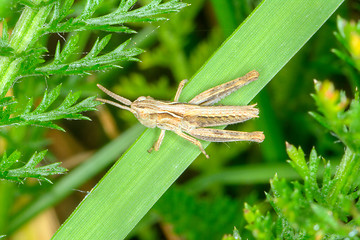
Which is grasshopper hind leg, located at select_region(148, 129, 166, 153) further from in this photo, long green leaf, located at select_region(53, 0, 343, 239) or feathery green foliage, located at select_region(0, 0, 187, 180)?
feathery green foliage, located at select_region(0, 0, 187, 180)

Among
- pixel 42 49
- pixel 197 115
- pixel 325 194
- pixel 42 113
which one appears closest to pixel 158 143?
pixel 197 115

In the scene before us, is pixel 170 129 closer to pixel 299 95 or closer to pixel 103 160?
pixel 103 160

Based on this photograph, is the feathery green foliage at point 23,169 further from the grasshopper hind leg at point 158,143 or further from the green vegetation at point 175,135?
the grasshopper hind leg at point 158,143

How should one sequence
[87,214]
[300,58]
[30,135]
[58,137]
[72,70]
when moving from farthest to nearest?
[58,137] → [300,58] → [30,135] → [87,214] → [72,70]

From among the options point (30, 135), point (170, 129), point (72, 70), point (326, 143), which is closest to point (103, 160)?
point (30, 135)

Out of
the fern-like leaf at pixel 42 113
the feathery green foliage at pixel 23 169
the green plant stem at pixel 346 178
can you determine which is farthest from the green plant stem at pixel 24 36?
the green plant stem at pixel 346 178

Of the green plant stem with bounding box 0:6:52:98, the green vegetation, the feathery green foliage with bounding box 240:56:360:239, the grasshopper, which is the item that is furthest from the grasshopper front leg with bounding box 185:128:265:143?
the green plant stem with bounding box 0:6:52:98
